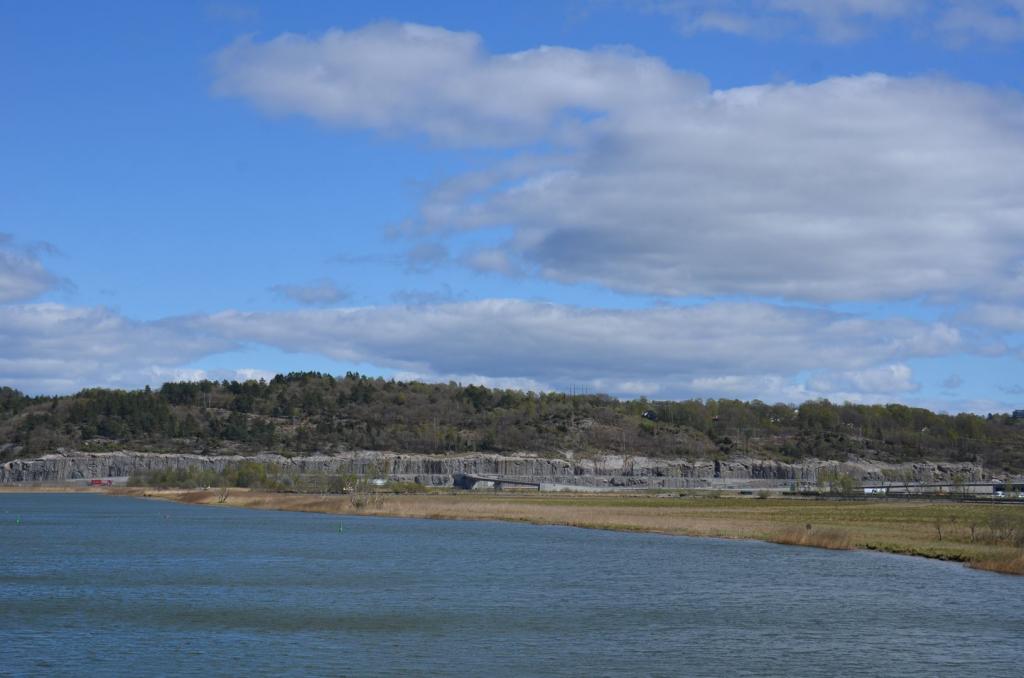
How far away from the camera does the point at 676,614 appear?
4591cm

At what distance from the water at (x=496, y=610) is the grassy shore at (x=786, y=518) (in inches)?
147

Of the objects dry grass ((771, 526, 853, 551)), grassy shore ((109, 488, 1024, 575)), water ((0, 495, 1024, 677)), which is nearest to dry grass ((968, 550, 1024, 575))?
grassy shore ((109, 488, 1024, 575))

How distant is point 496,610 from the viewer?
46.6m

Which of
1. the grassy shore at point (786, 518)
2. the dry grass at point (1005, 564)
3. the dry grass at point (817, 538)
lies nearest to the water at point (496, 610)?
the dry grass at point (1005, 564)

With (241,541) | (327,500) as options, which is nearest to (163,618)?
(241,541)

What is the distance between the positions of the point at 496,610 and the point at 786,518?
62.4 metres

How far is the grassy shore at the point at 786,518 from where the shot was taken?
72.8 meters

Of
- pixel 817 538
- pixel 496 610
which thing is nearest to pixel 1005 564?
pixel 817 538

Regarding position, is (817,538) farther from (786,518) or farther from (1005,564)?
(786,518)

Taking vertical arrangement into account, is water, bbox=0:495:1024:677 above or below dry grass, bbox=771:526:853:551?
below

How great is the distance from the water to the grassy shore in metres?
3.72

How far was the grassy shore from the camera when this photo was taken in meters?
72.8

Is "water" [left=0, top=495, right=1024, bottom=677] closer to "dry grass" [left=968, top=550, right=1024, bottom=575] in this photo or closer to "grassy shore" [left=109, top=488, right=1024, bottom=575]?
"dry grass" [left=968, top=550, right=1024, bottom=575]

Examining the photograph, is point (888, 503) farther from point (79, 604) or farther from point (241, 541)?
point (79, 604)
